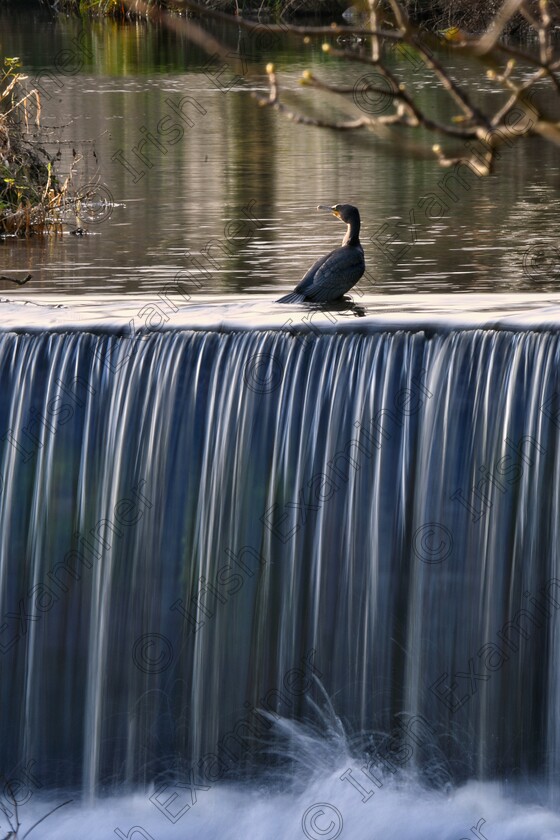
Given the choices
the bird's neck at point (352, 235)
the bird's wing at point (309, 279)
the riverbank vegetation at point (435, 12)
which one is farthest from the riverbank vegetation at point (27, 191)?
the riverbank vegetation at point (435, 12)

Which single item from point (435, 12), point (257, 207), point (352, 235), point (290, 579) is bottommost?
point (290, 579)

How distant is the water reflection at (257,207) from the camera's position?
371 inches

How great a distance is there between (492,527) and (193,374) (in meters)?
1.72

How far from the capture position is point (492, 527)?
6668 mm

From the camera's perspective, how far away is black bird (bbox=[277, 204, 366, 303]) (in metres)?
7.90

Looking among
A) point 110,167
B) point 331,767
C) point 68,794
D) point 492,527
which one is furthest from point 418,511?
point 110,167

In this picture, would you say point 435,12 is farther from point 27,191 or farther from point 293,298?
point 293,298

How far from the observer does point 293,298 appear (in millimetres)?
8070

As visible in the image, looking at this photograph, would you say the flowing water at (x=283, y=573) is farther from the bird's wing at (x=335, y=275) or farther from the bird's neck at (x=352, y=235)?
the bird's neck at (x=352, y=235)

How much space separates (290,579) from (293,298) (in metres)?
1.86

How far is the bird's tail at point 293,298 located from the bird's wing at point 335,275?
0.04 m

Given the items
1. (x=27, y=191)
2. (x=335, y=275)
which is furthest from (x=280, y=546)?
(x=27, y=191)

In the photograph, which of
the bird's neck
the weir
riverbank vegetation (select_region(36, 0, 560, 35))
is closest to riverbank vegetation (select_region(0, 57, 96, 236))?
the bird's neck

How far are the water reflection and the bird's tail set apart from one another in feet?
1.94
